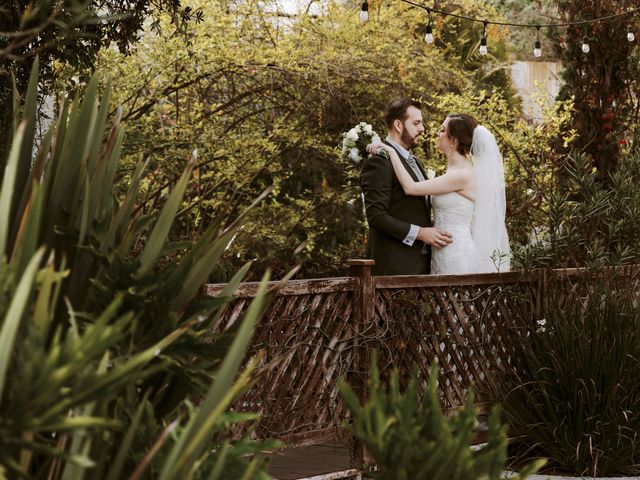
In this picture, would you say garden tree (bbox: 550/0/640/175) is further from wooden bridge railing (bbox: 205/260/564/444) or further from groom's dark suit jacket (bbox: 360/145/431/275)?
wooden bridge railing (bbox: 205/260/564/444)

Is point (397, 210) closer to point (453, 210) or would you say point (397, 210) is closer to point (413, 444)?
point (453, 210)

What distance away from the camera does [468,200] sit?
22.4 ft

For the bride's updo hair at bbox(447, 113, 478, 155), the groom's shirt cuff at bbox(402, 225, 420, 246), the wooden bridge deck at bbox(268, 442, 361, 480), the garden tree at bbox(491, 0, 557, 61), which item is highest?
the garden tree at bbox(491, 0, 557, 61)

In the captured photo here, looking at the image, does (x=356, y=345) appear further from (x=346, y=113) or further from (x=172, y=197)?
(x=346, y=113)

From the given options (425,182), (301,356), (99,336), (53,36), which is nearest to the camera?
(99,336)

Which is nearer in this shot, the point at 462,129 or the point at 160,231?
the point at 160,231

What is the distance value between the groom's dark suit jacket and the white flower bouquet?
118mm

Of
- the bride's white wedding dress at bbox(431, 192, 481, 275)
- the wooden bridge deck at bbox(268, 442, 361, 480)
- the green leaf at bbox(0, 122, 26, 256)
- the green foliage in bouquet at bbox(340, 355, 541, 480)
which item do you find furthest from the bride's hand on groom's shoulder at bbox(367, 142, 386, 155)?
the green leaf at bbox(0, 122, 26, 256)

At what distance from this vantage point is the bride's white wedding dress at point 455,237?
672 centimetres

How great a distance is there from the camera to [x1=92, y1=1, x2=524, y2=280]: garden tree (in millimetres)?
8812

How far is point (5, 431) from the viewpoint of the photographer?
5.70ft

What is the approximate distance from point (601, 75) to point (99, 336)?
8.78m

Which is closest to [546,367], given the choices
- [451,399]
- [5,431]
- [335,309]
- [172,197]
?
[451,399]

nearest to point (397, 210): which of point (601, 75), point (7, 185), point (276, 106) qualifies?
point (276, 106)
